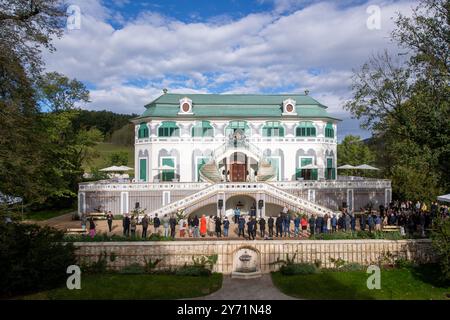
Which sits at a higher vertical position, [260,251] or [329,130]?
[329,130]

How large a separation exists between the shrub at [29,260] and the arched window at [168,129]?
69.3 feet

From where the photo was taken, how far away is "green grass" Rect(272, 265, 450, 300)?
643 inches

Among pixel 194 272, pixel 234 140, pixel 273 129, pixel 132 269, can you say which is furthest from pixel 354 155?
pixel 132 269

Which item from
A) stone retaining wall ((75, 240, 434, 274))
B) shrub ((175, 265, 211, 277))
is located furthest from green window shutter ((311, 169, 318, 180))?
shrub ((175, 265, 211, 277))

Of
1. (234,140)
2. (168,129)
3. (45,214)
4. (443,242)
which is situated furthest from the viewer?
(168,129)

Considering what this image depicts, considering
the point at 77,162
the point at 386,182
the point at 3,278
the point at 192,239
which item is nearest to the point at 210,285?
the point at 192,239

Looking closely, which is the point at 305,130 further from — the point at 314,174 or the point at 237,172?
the point at 237,172

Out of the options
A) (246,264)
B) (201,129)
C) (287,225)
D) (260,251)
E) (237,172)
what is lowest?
(246,264)

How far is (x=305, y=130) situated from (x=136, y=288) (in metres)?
26.3

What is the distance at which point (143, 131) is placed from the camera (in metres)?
38.8

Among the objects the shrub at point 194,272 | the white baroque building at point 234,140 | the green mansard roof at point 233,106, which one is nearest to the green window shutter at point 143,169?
the white baroque building at point 234,140

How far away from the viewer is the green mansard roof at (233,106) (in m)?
38.2

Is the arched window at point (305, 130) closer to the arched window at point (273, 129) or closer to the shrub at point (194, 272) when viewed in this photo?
the arched window at point (273, 129)
